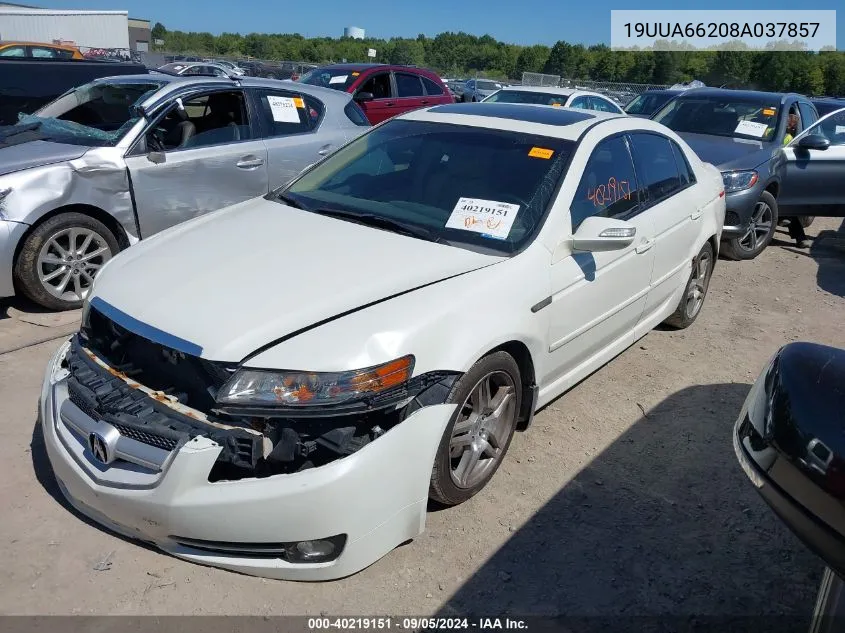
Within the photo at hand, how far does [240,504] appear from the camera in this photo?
229cm

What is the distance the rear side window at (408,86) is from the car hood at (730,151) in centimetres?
574

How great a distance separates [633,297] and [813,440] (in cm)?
237

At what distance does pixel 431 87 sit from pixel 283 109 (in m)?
7.30

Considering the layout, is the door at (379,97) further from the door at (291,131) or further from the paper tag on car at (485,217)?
the paper tag on car at (485,217)

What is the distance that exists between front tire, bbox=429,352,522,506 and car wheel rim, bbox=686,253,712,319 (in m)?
2.49

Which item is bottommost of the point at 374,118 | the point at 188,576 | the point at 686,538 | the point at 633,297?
the point at 686,538

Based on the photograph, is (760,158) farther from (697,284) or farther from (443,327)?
(443,327)

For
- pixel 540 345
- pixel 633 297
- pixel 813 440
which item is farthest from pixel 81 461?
pixel 633 297

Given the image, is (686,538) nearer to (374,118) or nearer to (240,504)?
(240,504)

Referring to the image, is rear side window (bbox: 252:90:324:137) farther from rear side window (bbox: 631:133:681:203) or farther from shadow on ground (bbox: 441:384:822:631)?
shadow on ground (bbox: 441:384:822:631)

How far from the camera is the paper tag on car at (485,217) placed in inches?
126

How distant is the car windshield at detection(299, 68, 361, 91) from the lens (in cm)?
1162

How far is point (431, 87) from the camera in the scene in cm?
1277

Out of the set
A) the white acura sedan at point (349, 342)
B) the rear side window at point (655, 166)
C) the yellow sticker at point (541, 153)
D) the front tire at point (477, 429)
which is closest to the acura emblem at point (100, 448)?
the white acura sedan at point (349, 342)
